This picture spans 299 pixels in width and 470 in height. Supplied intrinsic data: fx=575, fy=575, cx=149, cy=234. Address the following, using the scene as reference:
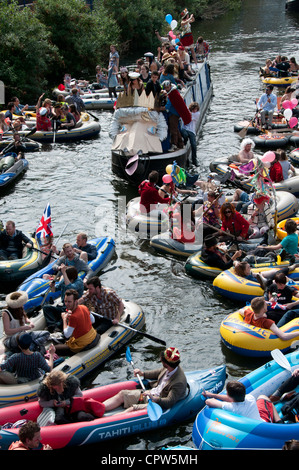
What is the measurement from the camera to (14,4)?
24703 millimetres

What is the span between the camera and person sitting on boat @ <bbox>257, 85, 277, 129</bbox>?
18.6 m

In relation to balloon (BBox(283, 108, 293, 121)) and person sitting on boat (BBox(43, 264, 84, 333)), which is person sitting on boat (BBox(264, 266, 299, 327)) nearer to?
person sitting on boat (BBox(43, 264, 84, 333))

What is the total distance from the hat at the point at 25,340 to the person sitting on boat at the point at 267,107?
42.9 feet

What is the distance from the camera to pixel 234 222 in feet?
37.3

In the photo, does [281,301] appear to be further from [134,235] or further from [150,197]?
[134,235]

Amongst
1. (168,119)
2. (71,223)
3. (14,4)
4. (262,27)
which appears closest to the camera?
(71,223)

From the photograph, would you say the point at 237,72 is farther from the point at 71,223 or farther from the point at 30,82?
the point at 71,223

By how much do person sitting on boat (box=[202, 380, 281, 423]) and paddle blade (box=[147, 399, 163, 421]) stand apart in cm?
62

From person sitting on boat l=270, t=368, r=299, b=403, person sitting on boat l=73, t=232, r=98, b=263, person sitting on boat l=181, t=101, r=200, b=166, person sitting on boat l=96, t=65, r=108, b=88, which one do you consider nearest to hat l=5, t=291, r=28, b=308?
person sitting on boat l=73, t=232, r=98, b=263

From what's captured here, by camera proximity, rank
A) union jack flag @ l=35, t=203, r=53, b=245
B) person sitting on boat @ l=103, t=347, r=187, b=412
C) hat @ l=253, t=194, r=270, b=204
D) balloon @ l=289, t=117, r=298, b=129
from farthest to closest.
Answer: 1. balloon @ l=289, t=117, r=298, b=129
2. union jack flag @ l=35, t=203, r=53, b=245
3. hat @ l=253, t=194, r=270, b=204
4. person sitting on boat @ l=103, t=347, r=187, b=412

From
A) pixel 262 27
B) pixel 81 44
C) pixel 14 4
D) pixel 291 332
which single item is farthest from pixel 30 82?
pixel 262 27

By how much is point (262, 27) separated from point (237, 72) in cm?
1530

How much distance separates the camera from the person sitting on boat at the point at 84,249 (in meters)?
11.1

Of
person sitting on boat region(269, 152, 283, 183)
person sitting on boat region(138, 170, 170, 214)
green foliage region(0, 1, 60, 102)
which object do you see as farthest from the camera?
green foliage region(0, 1, 60, 102)
